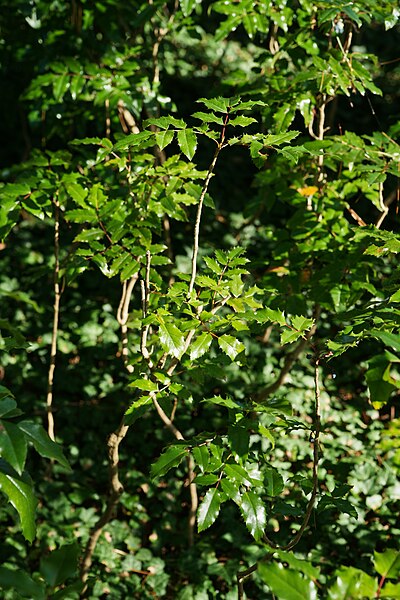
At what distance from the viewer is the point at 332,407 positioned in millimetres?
3592

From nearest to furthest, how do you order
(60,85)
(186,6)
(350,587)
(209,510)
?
(350,587) < (209,510) < (186,6) < (60,85)

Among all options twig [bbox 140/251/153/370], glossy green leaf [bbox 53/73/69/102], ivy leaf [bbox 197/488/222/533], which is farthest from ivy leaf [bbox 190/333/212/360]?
glossy green leaf [bbox 53/73/69/102]

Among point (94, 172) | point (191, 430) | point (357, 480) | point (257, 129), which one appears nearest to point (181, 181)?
point (94, 172)

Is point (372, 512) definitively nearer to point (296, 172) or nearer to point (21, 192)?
point (296, 172)

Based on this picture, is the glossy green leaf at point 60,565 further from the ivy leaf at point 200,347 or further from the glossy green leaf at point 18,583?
the ivy leaf at point 200,347

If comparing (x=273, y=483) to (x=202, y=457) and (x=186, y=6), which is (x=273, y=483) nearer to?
(x=202, y=457)

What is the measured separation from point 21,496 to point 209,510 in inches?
22.7

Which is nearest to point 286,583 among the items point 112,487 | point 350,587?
point 350,587

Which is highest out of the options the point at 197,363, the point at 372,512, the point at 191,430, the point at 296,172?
the point at 296,172

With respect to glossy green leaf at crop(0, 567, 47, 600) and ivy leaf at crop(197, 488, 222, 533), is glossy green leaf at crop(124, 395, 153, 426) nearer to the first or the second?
ivy leaf at crop(197, 488, 222, 533)

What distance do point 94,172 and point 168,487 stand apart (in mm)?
1638

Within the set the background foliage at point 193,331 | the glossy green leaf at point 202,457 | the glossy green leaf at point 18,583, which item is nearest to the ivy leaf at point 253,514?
the background foliage at point 193,331

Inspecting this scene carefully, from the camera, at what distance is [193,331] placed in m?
1.98

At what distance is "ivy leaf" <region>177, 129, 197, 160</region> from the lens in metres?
1.70
